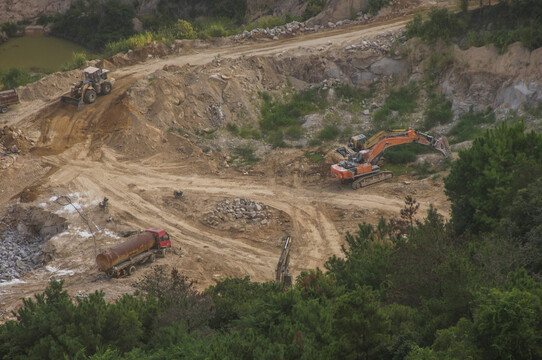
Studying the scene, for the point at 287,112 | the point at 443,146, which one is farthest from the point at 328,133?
the point at 443,146

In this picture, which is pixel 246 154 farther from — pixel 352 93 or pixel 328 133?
pixel 352 93

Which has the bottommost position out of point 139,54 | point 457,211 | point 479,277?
point 457,211

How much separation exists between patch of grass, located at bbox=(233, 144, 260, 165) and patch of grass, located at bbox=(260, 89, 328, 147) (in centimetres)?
158

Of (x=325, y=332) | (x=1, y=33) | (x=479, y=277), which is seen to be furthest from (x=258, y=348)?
(x=1, y=33)

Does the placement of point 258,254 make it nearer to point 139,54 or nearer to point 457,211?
point 457,211

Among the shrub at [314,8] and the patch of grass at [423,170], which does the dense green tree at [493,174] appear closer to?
the patch of grass at [423,170]

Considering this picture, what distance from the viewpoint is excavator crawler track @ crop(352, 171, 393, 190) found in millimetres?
32531

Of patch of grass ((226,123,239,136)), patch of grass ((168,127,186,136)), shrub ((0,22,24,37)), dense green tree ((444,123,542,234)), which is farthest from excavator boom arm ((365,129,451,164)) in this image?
shrub ((0,22,24,37))

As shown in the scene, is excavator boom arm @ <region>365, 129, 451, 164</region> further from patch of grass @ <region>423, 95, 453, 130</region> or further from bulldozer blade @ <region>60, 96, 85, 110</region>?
bulldozer blade @ <region>60, 96, 85, 110</region>

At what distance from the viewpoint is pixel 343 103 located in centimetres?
3969

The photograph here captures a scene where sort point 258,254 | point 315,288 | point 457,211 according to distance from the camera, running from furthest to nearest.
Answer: point 258,254
point 457,211
point 315,288

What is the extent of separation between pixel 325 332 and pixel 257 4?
53018 mm

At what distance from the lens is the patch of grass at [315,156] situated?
116ft

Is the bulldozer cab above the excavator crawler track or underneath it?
above
